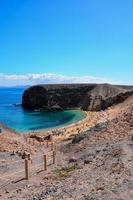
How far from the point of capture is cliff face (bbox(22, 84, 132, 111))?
133 m

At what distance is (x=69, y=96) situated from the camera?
146 meters

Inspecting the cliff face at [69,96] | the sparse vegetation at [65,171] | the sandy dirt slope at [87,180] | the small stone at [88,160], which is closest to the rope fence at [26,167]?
the sandy dirt slope at [87,180]

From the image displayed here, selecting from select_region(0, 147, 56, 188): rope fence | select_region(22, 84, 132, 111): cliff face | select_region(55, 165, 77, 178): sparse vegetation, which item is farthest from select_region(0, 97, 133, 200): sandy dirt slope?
select_region(22, 84, 132, 111): cliff face

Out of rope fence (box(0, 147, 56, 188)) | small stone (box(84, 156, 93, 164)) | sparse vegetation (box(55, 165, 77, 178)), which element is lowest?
rope fence (box(0, 147, 56, 188))

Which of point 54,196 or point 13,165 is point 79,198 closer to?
point 54,196

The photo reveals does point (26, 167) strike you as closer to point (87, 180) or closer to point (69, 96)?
point (87, 180)

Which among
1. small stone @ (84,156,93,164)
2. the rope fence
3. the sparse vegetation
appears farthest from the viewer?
small stone @ (84,156,93,164)

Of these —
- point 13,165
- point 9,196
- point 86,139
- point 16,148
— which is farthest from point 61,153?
point 9,196

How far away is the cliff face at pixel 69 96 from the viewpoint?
132575 mm

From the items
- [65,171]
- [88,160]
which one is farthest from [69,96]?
[65,171]

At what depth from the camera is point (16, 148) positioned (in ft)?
121

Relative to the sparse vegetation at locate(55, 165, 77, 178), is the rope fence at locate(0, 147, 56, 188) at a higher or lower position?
lower

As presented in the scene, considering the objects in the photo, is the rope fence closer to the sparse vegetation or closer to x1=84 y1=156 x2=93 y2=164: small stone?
the sparse vegetation

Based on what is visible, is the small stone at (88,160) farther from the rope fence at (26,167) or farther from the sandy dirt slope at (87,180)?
the rope fence at (26,167)
